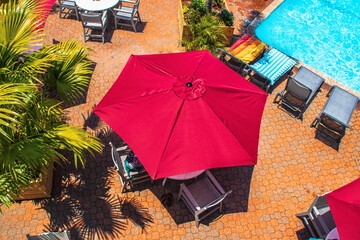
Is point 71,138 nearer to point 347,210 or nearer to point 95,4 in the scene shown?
point 347,210

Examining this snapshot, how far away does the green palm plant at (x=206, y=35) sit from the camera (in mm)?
9234

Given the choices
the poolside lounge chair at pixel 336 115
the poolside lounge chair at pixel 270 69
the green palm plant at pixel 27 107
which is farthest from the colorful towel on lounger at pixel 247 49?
the green palm plant at pixel 27 107

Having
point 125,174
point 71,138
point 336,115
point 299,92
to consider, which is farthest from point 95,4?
point 336,115

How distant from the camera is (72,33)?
33.3 feet

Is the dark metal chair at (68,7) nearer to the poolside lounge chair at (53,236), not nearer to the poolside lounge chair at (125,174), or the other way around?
the poolside lounge chair at (125,174)

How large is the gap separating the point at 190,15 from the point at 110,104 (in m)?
6.51

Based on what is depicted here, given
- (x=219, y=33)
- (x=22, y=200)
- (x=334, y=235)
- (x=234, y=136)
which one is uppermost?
(x=219, y=33)

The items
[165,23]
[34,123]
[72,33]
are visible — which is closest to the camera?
[34,123]

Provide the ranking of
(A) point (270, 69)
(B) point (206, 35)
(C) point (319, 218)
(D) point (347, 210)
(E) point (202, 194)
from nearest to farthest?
(D) point (347, 210), (C) point (319, 218), (E) point (202, 194), (A) point (270, 69), (B) point (206, 35)

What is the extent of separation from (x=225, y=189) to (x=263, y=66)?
4589 millimetres

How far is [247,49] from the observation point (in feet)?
30.7

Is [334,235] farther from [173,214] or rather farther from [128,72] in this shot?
[128,72]

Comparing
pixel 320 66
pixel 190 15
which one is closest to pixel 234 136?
pixel 190 15

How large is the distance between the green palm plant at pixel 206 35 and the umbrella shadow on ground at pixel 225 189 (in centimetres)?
447
